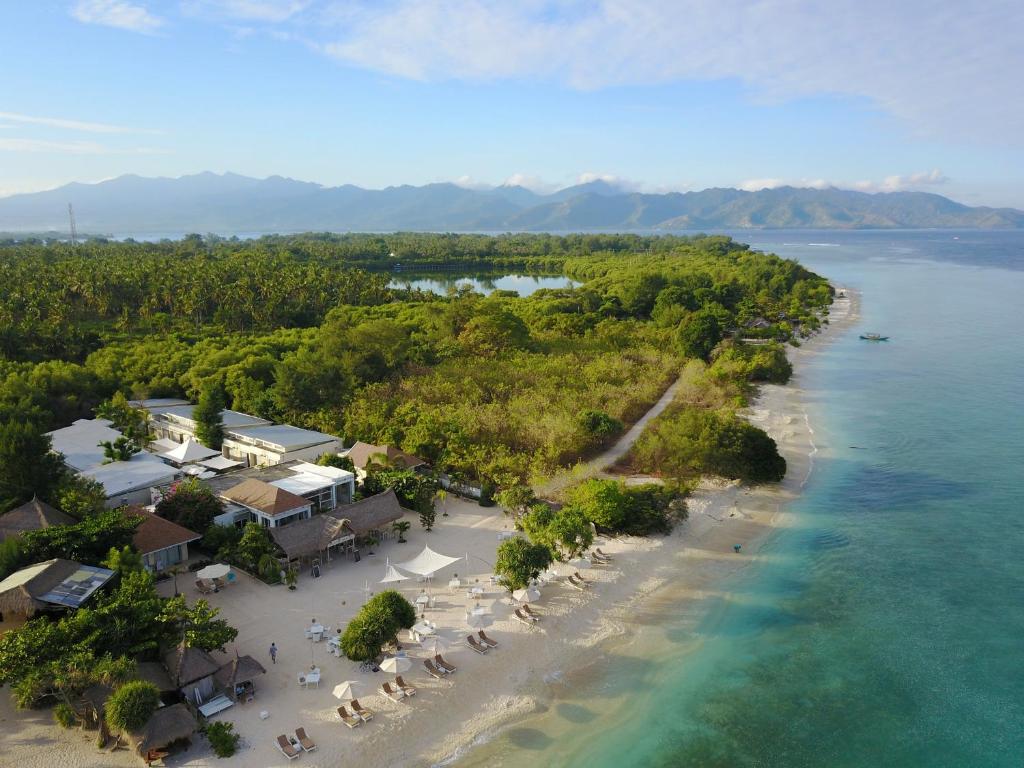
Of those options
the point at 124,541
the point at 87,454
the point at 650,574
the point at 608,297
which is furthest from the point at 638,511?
the point at 608,297

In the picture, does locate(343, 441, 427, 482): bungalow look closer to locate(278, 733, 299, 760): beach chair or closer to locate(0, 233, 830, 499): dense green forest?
locate(0, 233, 830, 499): dense green forest

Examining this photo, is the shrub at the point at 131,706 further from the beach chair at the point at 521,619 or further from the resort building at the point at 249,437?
the resort building at the point at 249,437

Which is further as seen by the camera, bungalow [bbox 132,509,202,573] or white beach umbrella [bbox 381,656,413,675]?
bungalow [bbox 132,509,202,573]

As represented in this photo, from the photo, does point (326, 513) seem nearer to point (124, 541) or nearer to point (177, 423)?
point (124, 541)

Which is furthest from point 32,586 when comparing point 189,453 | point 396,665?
point 189,453

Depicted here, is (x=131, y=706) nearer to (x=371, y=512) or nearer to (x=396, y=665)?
(x=396, y=665)

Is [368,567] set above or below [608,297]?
below

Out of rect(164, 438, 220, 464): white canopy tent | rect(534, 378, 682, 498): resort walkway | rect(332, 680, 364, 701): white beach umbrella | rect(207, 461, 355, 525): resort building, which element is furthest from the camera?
rect(164, 438, 220, 464): white canopy tent

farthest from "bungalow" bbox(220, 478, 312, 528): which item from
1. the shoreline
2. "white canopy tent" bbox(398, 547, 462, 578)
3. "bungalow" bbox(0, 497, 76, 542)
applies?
the shoreline
